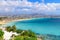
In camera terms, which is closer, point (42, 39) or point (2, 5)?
point (42, 39)

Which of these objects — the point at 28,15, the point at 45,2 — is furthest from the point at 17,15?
the point at 45,2

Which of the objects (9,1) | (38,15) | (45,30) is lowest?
(45,30)

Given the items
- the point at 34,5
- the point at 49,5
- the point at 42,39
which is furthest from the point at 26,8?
the point at 42,39

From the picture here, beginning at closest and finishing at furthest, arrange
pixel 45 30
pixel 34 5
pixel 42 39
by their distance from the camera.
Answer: pixel 42 39
pixel 34 5
pixel 45 30

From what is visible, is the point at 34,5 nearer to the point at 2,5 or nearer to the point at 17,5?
the point at 17,5

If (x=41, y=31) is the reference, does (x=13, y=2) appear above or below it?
above

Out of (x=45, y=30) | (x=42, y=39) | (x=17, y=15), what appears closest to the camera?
(x=42, y=39)

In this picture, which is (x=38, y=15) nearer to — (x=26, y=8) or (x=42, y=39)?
(x=26, y=8)
